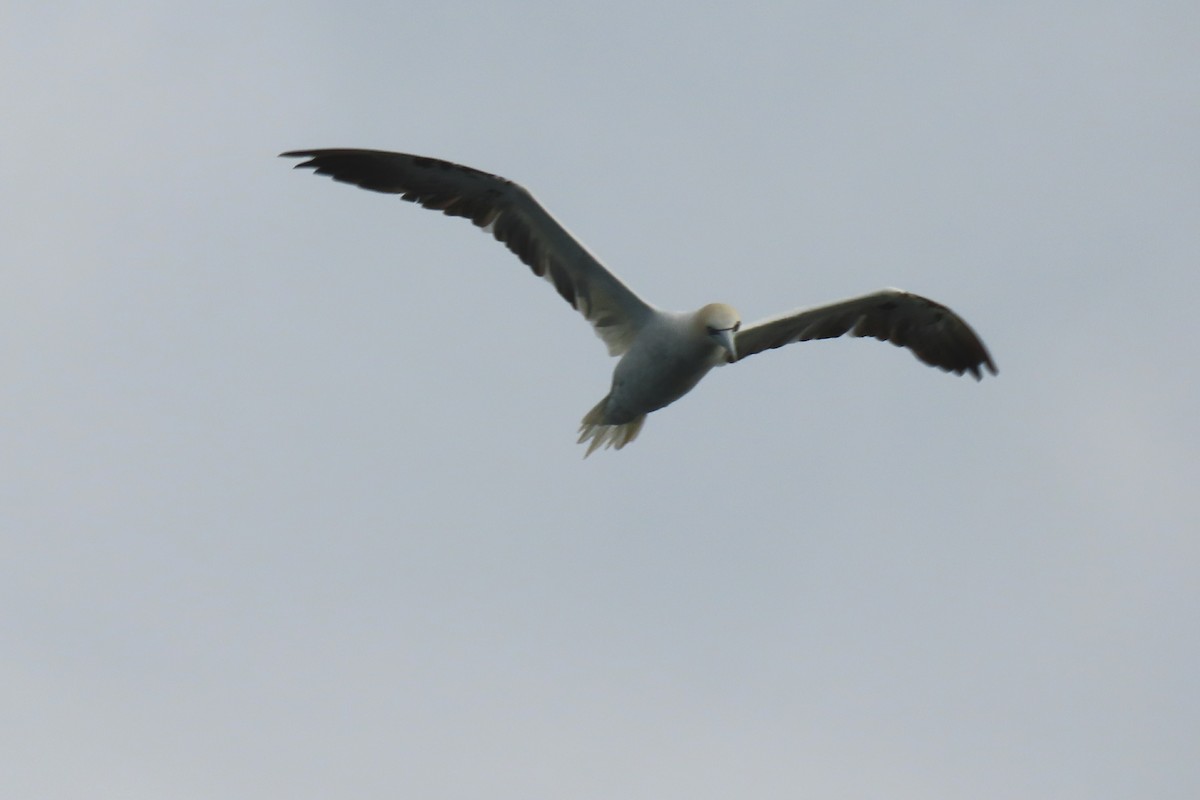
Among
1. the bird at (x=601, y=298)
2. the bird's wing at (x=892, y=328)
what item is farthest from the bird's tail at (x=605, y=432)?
the bird's wing at (x=892, y=328)

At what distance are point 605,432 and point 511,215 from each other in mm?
2233

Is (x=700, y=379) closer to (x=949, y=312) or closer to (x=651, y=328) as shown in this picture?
(x=651, y=328)

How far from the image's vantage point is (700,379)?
45.2ft

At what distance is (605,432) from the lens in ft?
48.9

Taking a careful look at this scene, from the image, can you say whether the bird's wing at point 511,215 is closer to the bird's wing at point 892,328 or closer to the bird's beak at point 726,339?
the bird's beak at point 726,339

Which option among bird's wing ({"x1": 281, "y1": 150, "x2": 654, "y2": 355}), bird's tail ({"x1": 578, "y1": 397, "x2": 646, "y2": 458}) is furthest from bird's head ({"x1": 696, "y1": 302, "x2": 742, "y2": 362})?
bird's tail ({"x1": 578, "y1": 397, "x2": 646, "y2": 458})

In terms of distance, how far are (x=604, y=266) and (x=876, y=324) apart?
2.82 meters

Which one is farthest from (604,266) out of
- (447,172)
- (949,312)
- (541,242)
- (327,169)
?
(949,312)

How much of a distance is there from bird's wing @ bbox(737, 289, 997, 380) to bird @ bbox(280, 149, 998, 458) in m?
0.02

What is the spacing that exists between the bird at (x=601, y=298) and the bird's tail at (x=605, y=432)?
11cm

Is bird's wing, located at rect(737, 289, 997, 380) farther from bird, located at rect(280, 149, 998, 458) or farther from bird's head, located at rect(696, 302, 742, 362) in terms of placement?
bird's head, located at rect(696, 302, 742, 362)

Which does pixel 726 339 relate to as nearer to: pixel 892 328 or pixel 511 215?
pixel 511 215

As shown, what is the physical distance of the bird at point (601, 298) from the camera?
1338cm

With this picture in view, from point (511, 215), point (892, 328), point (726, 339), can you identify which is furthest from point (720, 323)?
point (892, 328)
